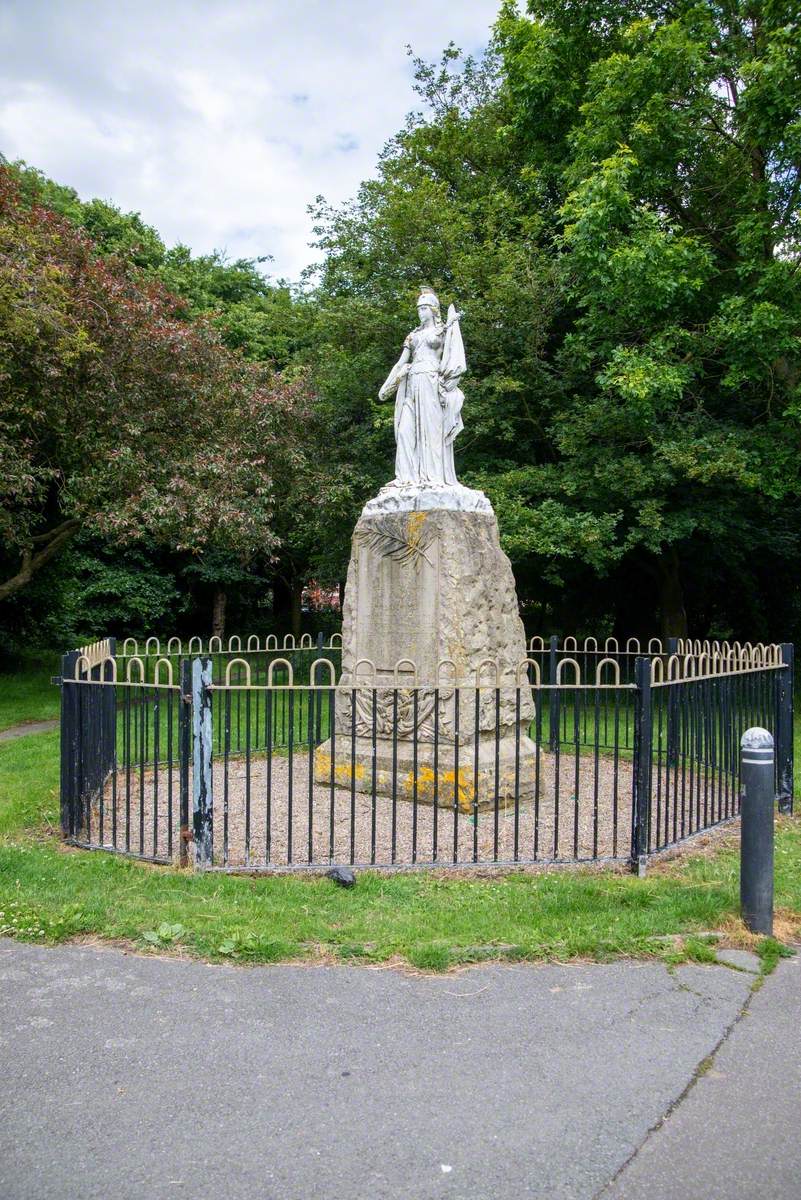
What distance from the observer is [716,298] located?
13.4 m

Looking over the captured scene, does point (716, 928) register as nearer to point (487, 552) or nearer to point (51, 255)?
point (487, 552)

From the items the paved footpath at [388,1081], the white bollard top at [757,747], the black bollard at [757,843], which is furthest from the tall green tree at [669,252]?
the paved footpath at [388,1081]

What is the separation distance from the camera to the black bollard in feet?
14.1

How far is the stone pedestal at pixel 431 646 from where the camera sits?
272 inches

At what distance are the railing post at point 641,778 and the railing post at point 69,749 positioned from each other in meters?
3.70

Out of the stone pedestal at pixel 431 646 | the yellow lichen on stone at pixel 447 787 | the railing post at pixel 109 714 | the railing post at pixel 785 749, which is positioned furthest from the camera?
the railing post at pixel 785 749

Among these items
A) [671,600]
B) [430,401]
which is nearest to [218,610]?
[671,600]

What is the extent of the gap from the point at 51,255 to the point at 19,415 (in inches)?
100

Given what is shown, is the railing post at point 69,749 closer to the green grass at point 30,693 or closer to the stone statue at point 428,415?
the stone statue at point 428,415

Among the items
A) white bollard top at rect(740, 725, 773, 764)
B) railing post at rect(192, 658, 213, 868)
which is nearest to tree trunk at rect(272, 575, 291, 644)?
railing post at rect(192, 658, 213, 868)

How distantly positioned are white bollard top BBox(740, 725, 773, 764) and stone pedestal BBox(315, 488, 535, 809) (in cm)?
251

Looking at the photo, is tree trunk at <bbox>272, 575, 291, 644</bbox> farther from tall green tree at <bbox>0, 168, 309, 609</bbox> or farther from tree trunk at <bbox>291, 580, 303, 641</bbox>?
tall green tree at <bbox>0, 168, 309, 609</bbox>

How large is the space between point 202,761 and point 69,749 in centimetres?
123

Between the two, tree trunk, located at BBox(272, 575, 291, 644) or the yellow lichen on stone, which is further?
tree trunk, located at BBox(272, 575, 291, 644)
